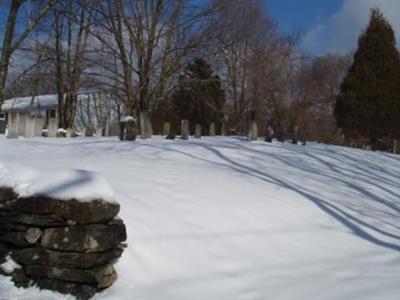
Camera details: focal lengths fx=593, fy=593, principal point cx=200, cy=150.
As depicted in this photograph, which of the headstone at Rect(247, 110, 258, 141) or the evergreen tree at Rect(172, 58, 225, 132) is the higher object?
the evergreen tree at Rect(172, 58, 225, 132)

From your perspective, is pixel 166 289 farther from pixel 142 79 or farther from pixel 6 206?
pixel 142 79

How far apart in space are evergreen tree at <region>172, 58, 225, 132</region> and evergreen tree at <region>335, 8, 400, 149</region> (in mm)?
6724

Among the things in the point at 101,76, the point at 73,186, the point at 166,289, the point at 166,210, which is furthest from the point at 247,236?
A: the point at 101,76

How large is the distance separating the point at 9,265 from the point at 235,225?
286 centimetres

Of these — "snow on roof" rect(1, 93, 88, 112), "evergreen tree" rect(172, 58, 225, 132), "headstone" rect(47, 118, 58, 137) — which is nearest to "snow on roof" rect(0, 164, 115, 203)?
"headstone" rect(47, 118, 58, 137)

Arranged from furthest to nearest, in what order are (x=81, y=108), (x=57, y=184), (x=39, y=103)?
(x=39, y=103) < (x=81, y=108) < (x=57, y=184)

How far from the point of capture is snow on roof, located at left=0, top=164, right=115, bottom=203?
5812 mm

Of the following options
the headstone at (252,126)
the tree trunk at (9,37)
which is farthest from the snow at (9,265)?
the tree trunk at (9,37)

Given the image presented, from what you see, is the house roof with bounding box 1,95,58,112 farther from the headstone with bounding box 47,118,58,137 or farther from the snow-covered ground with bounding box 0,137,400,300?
the snow-covered ground with bounding box 0,137,400,300

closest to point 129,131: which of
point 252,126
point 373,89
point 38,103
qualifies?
point 252,126

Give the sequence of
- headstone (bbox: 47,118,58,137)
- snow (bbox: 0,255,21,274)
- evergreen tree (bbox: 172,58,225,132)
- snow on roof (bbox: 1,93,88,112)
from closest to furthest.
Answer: snow (bbox: 0,255,21,274), headstone (bbox: 47,118,58,137), evergreen tree (bbox: 172,58,225,132), snow on roof (bbox: 1,93,88,112)

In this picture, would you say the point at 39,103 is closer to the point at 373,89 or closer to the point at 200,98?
the point at 200,98

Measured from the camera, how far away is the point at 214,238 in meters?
7.01

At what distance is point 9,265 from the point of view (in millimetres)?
5809
